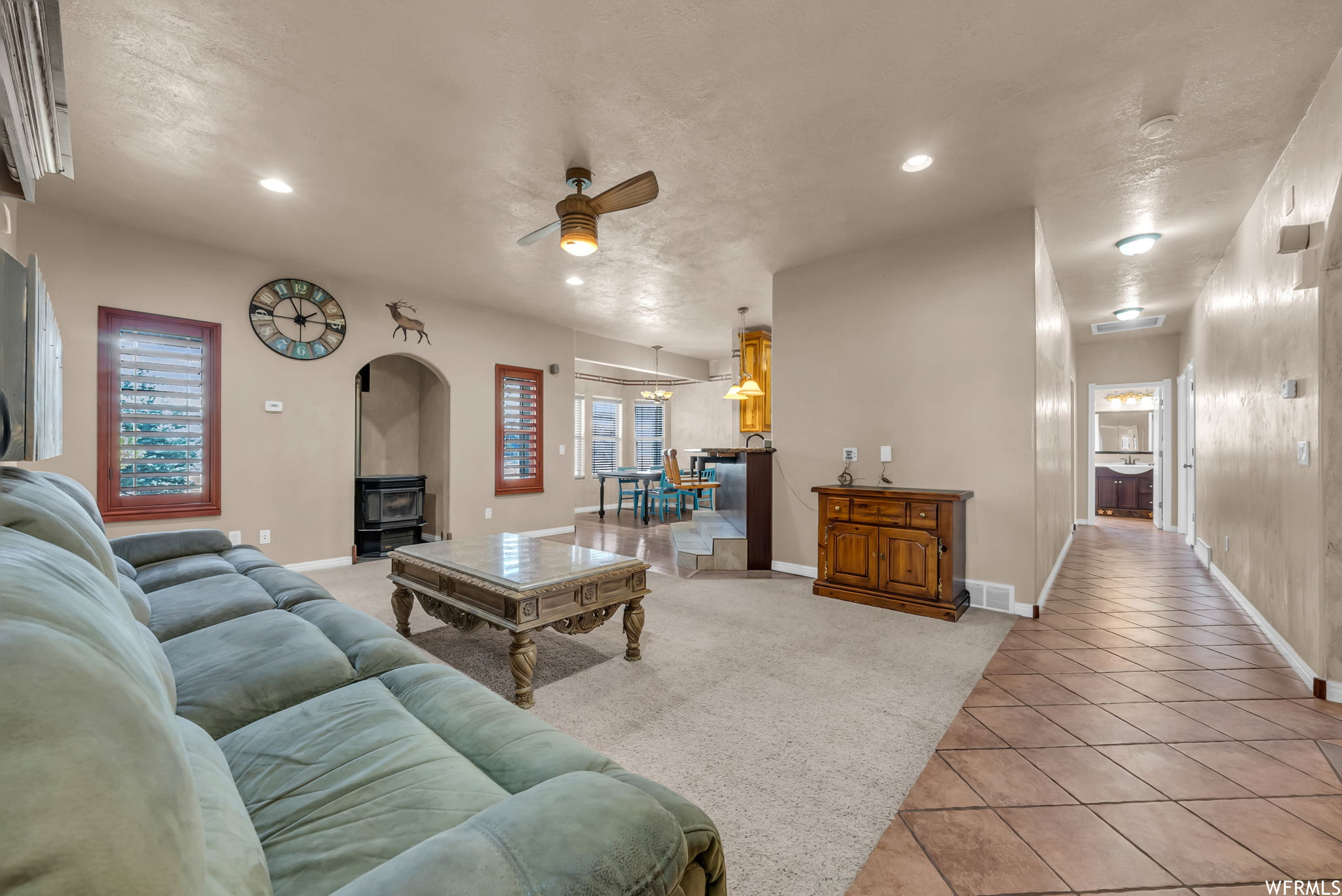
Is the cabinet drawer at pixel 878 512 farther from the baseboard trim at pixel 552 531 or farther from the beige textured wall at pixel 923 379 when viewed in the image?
the baseboard trim at pixel 552 531

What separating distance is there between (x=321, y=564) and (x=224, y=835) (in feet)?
16.6

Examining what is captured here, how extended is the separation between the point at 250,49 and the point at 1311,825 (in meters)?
4.66

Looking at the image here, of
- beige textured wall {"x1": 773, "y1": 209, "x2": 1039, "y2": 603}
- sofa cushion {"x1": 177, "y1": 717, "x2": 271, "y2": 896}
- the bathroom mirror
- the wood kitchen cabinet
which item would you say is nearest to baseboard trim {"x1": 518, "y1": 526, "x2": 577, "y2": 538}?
beige textured wall {"x1": 773, "y1": 209, "x2": 1039, "y2": 603}

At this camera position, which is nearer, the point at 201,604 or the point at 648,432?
the point at 201,604

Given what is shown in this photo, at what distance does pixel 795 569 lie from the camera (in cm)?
490

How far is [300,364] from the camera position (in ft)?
16.3

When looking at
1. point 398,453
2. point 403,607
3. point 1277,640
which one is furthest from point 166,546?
point 1277,640

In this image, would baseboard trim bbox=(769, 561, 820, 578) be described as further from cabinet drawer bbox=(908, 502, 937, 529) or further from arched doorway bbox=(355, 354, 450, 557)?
arched doorway bbox=(355, 354, 450, 557)

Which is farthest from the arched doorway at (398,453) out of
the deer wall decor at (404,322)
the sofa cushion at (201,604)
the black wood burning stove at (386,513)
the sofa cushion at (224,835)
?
the sofa cushion at (224,835)

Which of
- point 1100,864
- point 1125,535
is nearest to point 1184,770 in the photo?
point 1100,864

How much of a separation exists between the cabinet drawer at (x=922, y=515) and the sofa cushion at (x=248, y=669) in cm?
338

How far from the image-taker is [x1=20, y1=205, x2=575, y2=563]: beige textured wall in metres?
3.90

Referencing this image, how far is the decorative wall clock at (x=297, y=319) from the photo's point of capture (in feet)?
15.6

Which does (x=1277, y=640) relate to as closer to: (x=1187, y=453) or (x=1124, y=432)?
(x=1187, y=453)
